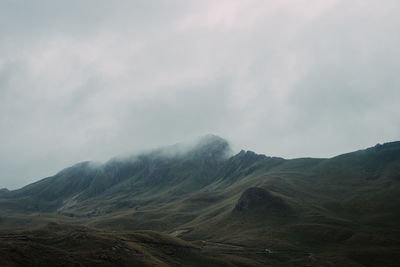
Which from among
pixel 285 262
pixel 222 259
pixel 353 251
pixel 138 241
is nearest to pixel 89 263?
pixel 138 241

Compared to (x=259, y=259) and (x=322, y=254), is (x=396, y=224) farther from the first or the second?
(x=259, y=259)

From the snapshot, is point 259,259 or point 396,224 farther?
point 396,224

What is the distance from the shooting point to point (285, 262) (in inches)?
5443

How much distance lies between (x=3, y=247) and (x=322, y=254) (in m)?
129

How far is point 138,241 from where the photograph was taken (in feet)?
445

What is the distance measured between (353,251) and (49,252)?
127659mm

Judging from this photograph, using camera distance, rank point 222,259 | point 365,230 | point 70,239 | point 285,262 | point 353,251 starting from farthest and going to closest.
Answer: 1. point 365,230
2. point 353,251
3. point 285,262
4. point 222,259
5. point 70,239

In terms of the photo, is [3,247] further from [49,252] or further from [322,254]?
[322,254]

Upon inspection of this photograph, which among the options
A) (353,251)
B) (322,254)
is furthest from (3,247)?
(353,251)

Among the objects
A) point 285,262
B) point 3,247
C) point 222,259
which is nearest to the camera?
point 3,247

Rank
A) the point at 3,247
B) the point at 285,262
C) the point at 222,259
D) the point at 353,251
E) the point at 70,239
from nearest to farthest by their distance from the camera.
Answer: the point at 3,247 < the point at 70,239 < the point at 222,259 < the point at 285,262 < the point at 353,251

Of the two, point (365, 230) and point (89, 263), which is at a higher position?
point (89, 263)

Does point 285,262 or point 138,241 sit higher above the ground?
point 138,241

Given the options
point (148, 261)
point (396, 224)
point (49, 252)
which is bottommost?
point (396, 224)
